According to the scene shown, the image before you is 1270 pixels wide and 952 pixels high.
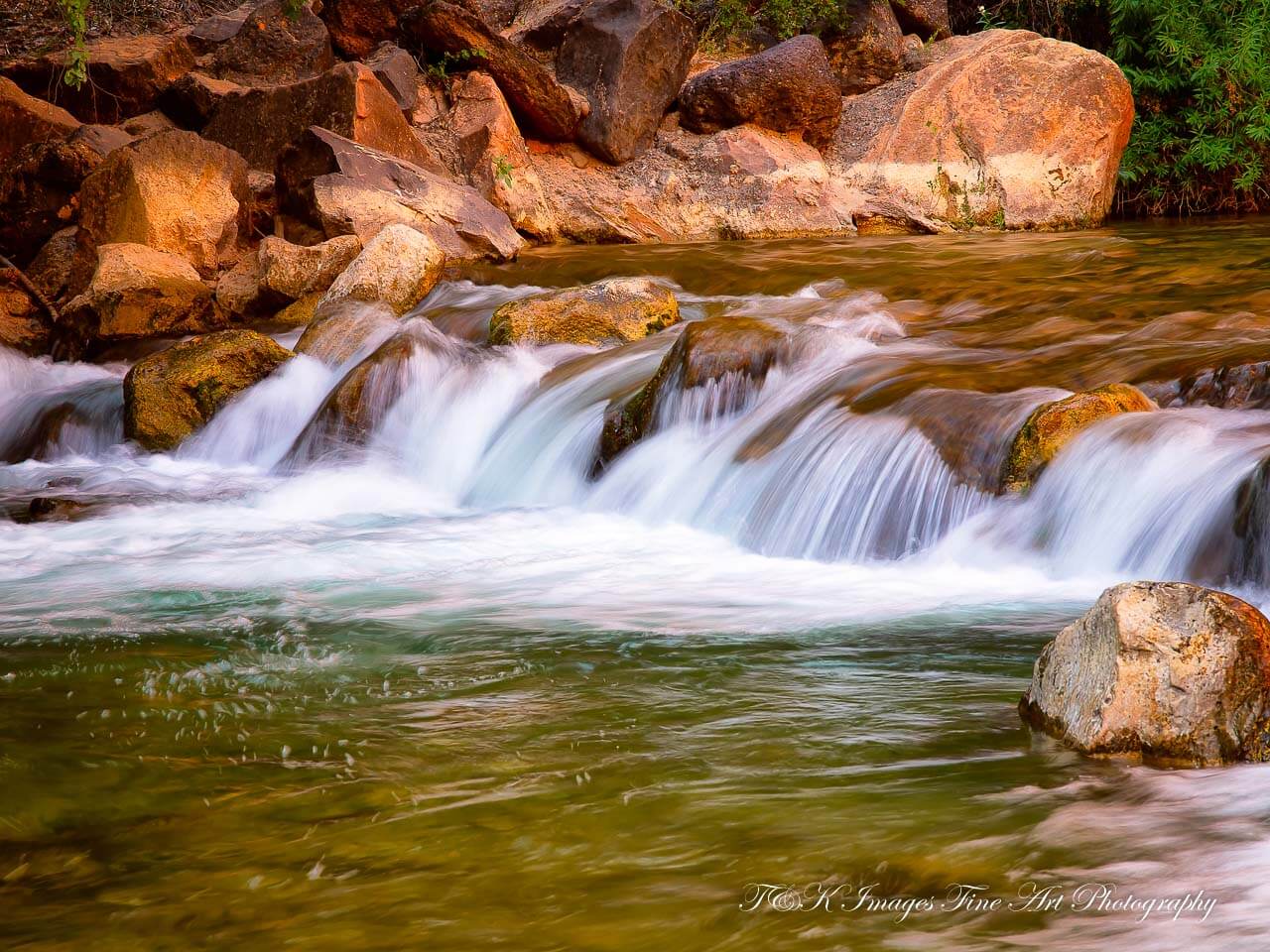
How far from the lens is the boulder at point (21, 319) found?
10.4 m

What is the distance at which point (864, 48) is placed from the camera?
624 inches

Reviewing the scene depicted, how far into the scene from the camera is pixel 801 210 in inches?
559

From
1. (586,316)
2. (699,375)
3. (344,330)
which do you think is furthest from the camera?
(344,330)

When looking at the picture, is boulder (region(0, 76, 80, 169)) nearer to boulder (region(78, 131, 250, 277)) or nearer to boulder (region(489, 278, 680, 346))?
boulder (region(78, 131, 250, 277))

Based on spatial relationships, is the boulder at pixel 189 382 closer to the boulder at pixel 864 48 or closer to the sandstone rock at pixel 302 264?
the sandstone rock at pixel 302 264

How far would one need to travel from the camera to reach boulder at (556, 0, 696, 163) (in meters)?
14.4

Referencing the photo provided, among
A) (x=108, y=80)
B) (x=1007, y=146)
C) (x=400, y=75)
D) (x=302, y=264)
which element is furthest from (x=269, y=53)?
(x=1007, y=146)

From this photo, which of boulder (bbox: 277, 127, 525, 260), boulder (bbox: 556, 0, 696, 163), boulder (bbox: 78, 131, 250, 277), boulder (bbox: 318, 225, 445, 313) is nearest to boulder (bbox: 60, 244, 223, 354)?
boulder (bbox: 78, 131, 250, 277)

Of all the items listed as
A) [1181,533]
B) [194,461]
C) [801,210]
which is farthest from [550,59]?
[1181,533]

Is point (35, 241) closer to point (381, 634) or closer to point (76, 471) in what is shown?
point (76, 471)

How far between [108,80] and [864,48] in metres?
8.44

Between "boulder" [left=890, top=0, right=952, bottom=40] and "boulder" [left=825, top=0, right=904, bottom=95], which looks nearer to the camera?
"boulder" [left=825, top=0, right=904, bottom=95]

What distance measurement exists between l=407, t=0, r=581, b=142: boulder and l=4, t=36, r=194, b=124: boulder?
268cm

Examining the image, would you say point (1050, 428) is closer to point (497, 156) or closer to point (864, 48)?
point (497, 156)
